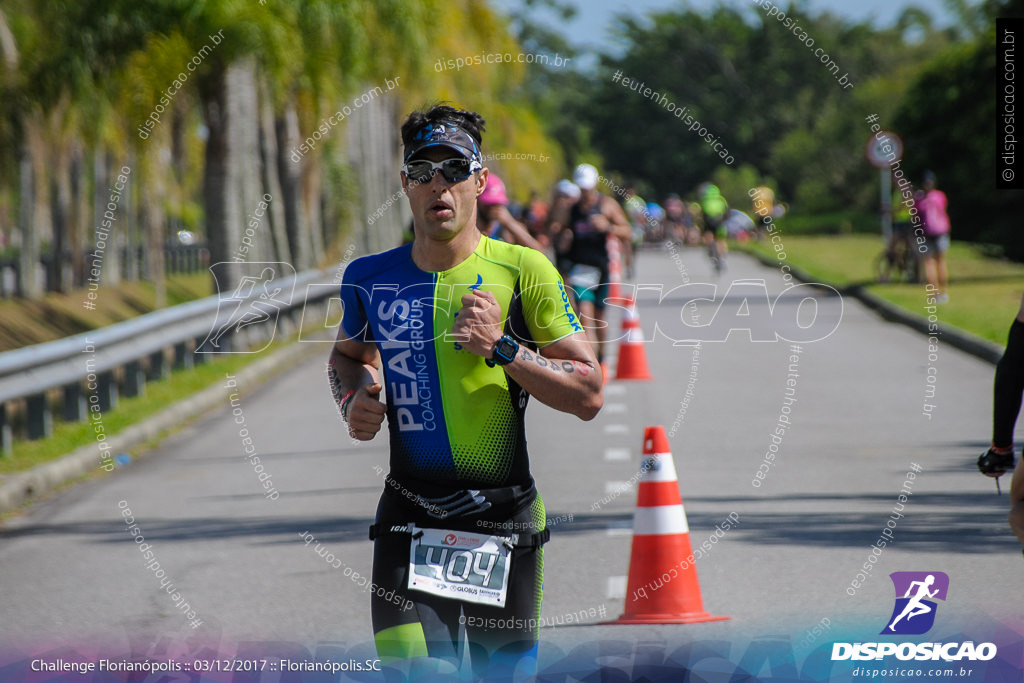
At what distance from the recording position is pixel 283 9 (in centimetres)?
2178

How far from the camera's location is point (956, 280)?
29094 mm

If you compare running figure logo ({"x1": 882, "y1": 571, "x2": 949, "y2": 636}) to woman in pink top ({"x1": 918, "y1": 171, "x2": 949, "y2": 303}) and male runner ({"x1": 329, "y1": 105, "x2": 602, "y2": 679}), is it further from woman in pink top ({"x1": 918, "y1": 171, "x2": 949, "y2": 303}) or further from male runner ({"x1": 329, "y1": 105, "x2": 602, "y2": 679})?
woman in pink top ({"x1": 918, "y1": 171, "x2": 949, "y2": 303})

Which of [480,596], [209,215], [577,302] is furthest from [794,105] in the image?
[480,596]

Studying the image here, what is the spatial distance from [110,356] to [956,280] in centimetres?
1925

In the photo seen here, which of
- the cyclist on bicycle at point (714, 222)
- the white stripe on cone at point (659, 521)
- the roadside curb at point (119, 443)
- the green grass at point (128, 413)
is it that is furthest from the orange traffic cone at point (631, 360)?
the cyclist on bicycle at point (714, 222)

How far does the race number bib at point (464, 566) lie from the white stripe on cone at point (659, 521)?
2.57m

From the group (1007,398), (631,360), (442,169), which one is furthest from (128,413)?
(1007,398)

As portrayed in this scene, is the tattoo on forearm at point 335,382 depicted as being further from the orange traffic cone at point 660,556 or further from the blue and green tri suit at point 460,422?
the orange traffic cone at point 660,556

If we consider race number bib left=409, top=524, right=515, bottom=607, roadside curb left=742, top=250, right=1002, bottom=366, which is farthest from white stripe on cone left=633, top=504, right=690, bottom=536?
roadside curb left=742, top=250, right=1002, bottom=366

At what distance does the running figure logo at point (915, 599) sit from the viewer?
6.30 metres

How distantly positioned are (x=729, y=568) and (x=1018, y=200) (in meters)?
29.3

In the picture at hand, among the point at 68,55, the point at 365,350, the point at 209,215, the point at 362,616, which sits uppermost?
the point at 68,55

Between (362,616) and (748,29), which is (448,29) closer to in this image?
(362,616)

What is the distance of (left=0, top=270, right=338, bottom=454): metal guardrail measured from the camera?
11.7 m
